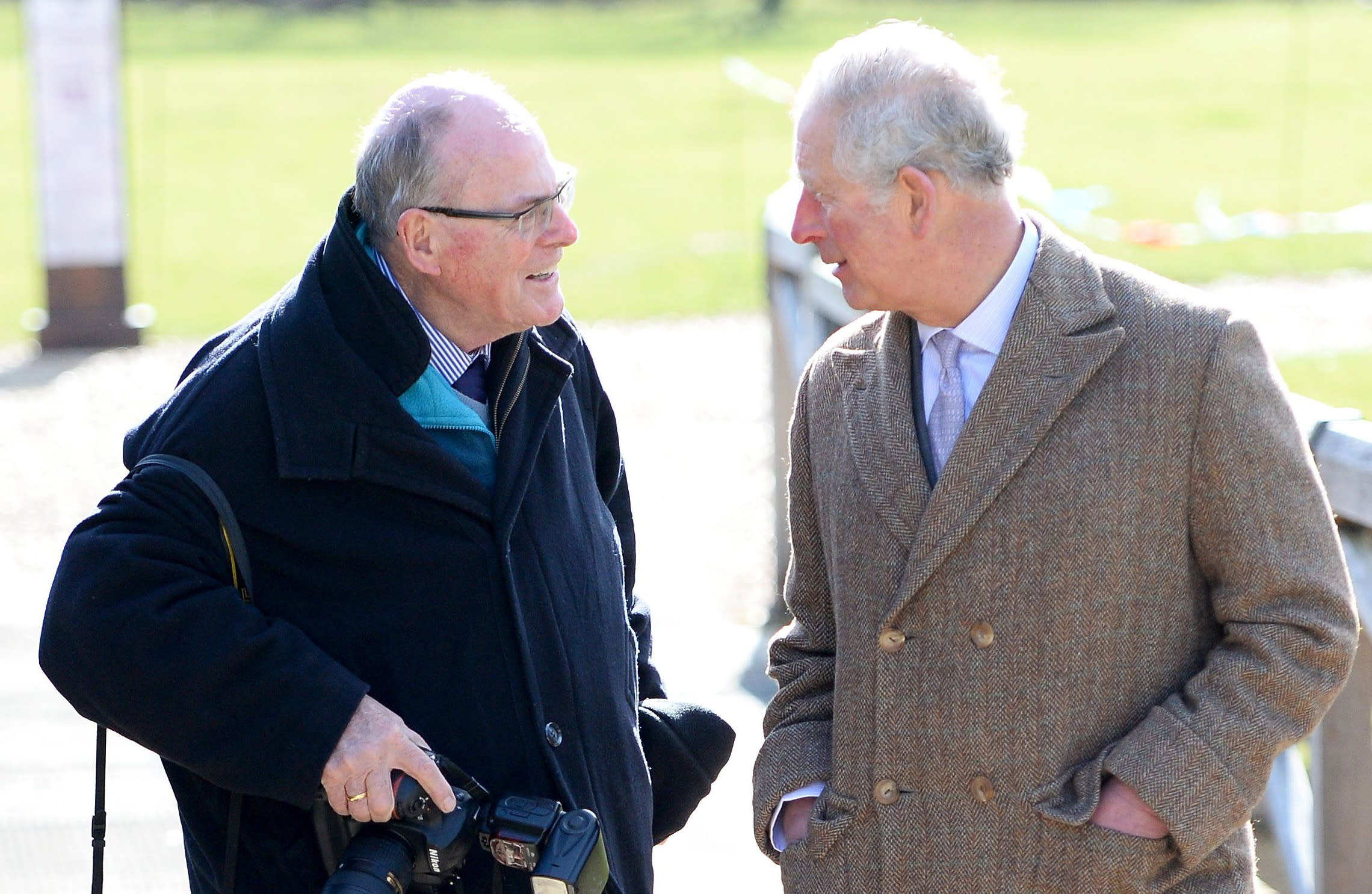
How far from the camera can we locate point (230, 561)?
7.44 ft

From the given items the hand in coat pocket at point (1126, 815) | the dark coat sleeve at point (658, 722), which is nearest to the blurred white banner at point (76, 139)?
the dark coat sleeve at point (658, 722)

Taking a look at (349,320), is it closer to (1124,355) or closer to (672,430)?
(1124,355)

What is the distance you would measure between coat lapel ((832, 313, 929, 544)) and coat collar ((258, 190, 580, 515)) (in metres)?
0.51

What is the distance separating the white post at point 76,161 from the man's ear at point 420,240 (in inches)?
407

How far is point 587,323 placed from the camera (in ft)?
43.4

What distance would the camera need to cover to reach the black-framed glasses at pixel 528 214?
2.43 m

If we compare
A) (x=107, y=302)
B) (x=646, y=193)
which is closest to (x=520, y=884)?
(x=107, y=302)

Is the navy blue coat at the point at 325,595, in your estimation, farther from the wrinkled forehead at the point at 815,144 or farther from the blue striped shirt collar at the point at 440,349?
the wrinkled forehead at the point at 815,144

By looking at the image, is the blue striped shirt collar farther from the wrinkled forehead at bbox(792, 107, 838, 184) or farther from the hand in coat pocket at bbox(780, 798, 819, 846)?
the hand in coat pocket at bbox(780, 798, 819, 846)

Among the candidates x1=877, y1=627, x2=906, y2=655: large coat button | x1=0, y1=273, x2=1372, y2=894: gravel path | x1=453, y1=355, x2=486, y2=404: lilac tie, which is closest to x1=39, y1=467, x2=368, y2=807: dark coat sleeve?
x1=453, y1=355, x2=486, y2=404: lilac tie

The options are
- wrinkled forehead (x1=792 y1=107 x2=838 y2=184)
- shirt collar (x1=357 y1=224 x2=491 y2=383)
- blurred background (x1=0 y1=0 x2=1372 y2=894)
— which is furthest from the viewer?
blurred background (x1=0 y1=0 x2=1372 y2=894)

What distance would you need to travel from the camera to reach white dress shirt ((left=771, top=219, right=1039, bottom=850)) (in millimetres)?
2285

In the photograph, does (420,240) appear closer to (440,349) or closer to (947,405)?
(440,349)

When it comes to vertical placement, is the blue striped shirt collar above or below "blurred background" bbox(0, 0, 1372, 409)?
above
